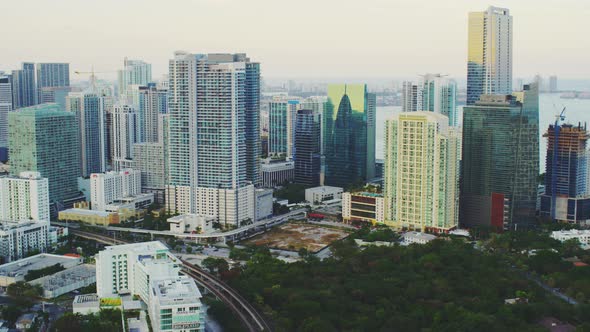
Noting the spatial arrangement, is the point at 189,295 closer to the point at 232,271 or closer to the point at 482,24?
the point at 232,271

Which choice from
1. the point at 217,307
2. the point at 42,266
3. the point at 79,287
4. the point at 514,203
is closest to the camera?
the point at 217,307

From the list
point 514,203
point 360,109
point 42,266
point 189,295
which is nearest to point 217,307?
point 189,295

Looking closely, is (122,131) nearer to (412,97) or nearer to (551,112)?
(412,97)

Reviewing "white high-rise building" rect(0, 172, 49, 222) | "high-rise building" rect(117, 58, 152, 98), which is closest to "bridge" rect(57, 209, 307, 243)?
"white high-rise building" rect(0, 172, 49, 222)

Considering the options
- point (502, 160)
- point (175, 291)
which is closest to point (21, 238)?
point (175, 291)

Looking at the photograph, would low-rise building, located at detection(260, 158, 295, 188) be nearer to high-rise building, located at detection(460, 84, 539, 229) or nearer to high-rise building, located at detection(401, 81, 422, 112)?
high-rise building, located at detection(401, 81, 422, 112)

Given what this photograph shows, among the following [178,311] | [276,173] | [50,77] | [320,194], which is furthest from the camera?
[50,77]

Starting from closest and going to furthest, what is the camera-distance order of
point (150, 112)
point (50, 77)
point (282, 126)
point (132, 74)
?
1. point (150, 112)
2. point (282, 126)
3. point (50, 77)
4. point (132, 74)
